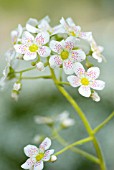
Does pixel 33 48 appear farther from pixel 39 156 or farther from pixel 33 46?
pixel 39 156

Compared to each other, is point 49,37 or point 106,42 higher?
point 49,37

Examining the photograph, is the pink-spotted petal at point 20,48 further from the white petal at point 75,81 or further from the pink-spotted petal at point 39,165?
the pink-spotted petal at point 39,165

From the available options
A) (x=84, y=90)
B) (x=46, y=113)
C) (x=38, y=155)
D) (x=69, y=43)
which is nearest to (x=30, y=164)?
(x=38, y=155)

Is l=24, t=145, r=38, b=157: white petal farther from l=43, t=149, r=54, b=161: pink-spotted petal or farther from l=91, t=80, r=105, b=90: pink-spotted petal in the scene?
l=91, t=80, r=105, b=90: pink-spotted petal

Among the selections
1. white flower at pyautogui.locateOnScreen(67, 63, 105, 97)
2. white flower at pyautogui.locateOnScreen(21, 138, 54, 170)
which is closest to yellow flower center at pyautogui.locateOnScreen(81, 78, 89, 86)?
white flower at pyautogui.locateOnScreen(67, 63, 105, 97)

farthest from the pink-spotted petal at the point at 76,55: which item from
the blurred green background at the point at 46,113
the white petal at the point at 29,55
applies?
the blurred green background at the point at 46,113

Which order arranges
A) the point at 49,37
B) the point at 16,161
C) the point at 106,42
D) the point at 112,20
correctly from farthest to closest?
the point at 112,20
the point at 106,42
the point at 16,161
the point at 49,37

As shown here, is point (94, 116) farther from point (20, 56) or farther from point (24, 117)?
point (20, 56)

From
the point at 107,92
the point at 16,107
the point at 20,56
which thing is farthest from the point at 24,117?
the point at 20,56
